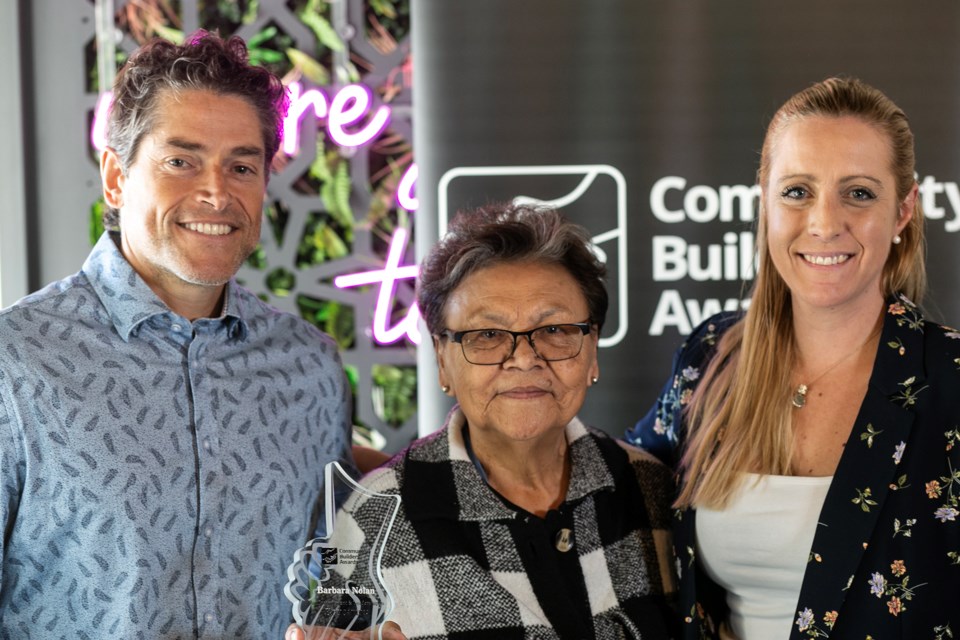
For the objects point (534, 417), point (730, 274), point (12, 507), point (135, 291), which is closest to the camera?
point (12, 507)

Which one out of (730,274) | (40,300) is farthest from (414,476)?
(730,274)

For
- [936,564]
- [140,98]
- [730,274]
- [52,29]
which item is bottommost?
[936,564]

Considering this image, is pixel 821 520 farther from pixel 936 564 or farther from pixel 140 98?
pixel 140 98

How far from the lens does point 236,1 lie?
4.92 m

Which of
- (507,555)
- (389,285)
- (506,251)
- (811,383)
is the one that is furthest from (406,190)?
(507,555)

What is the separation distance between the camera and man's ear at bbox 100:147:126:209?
2.21 m

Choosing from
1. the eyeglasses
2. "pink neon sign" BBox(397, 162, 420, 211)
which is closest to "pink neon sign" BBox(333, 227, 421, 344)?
"pink neon sign" BBox(397, 162, 420, 211)

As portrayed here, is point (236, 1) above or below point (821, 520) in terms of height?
above

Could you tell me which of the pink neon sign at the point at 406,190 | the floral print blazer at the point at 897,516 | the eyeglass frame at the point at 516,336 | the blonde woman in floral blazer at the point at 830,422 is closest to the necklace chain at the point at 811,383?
the blonde woman in floral blazer at the point at 830,422

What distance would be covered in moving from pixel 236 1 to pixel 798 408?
358cm

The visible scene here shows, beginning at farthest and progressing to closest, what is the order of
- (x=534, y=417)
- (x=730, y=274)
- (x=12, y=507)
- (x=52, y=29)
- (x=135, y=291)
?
(x=52, y=29) → (x=730, y=274) → (x=534, y=417) → (x=135, y=291) → (x=12, y=507)

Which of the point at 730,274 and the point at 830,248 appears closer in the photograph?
the point at 830,248

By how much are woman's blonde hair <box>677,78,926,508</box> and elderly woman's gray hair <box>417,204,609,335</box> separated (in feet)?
1.16

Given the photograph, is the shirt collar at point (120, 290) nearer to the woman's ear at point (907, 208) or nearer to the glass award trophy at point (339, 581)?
the glass award trophy at point (339, 581)
